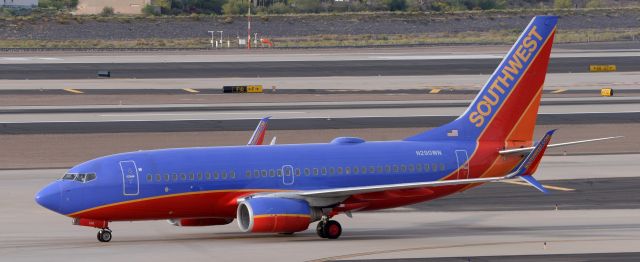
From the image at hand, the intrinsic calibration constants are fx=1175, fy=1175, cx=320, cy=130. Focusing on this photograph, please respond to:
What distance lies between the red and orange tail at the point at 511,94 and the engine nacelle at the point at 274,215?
6.16 m

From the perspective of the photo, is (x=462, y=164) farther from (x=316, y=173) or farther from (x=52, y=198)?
(x=52, y=198)

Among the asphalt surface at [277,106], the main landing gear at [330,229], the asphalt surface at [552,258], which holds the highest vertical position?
the asphalt surface at [552,258]

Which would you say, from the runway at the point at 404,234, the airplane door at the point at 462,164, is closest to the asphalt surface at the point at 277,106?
the runway at the point at 404,234

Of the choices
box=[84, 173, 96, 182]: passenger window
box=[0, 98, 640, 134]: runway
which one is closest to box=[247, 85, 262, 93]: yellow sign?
box=[0, 98, 640, 134]: runway

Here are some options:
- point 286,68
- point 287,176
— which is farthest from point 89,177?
point 286,68

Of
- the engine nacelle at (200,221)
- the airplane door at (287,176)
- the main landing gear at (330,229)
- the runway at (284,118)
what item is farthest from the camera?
the runway at (284,118)

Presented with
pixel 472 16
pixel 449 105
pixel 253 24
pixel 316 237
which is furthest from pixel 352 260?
pixel 472 16

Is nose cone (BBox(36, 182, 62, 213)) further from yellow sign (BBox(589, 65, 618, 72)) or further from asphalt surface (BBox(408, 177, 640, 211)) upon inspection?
yellow sign (BBox(589, 65, 618, 72))

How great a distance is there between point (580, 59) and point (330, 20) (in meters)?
67.5

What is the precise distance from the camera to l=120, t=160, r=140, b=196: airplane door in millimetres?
37000

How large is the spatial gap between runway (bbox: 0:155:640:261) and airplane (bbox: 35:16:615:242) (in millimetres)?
892

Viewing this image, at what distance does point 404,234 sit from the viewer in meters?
39.8

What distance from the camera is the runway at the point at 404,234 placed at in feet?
117

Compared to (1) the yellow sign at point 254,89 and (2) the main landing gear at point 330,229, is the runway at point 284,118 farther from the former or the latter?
(2) the main landing gear at point 330,229
